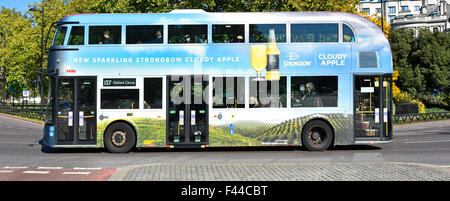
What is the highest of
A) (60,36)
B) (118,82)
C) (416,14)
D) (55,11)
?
(416,14)

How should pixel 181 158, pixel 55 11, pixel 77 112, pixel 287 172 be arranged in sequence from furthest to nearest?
pixel 55 11, pixel 77 112, pixel 181 158, pixel 287 172

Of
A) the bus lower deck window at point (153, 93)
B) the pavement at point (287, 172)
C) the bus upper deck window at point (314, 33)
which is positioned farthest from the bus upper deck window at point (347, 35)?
the bus lower deck window at point (153, 93)

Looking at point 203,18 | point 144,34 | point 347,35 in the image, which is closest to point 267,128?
point 347,35

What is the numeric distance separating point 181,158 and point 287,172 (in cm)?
440

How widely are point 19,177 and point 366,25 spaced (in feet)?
34.4

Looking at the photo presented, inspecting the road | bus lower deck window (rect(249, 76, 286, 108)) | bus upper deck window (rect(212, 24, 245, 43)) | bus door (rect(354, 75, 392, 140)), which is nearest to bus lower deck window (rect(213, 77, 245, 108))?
bus lower deck window (rect(249, 76, 286, 108))

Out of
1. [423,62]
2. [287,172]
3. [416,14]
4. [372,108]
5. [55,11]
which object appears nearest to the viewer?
[287,172]

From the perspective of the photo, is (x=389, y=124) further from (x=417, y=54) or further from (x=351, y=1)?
(x=417, y=54)

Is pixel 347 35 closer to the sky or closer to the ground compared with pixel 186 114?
closer to the sky

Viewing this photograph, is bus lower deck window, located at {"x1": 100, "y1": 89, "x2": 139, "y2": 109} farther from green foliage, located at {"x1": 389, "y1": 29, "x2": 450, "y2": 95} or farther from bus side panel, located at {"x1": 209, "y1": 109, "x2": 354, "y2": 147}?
green foliage, located at {"x1": 389, "y1": 29, "x2": 450, "y2": 95}

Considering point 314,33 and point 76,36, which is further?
point 314,33

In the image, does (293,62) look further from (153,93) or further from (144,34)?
(144,34)

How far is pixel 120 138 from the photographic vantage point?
524 inches

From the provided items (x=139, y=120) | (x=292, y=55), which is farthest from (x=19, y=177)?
(x=292, y=55)
